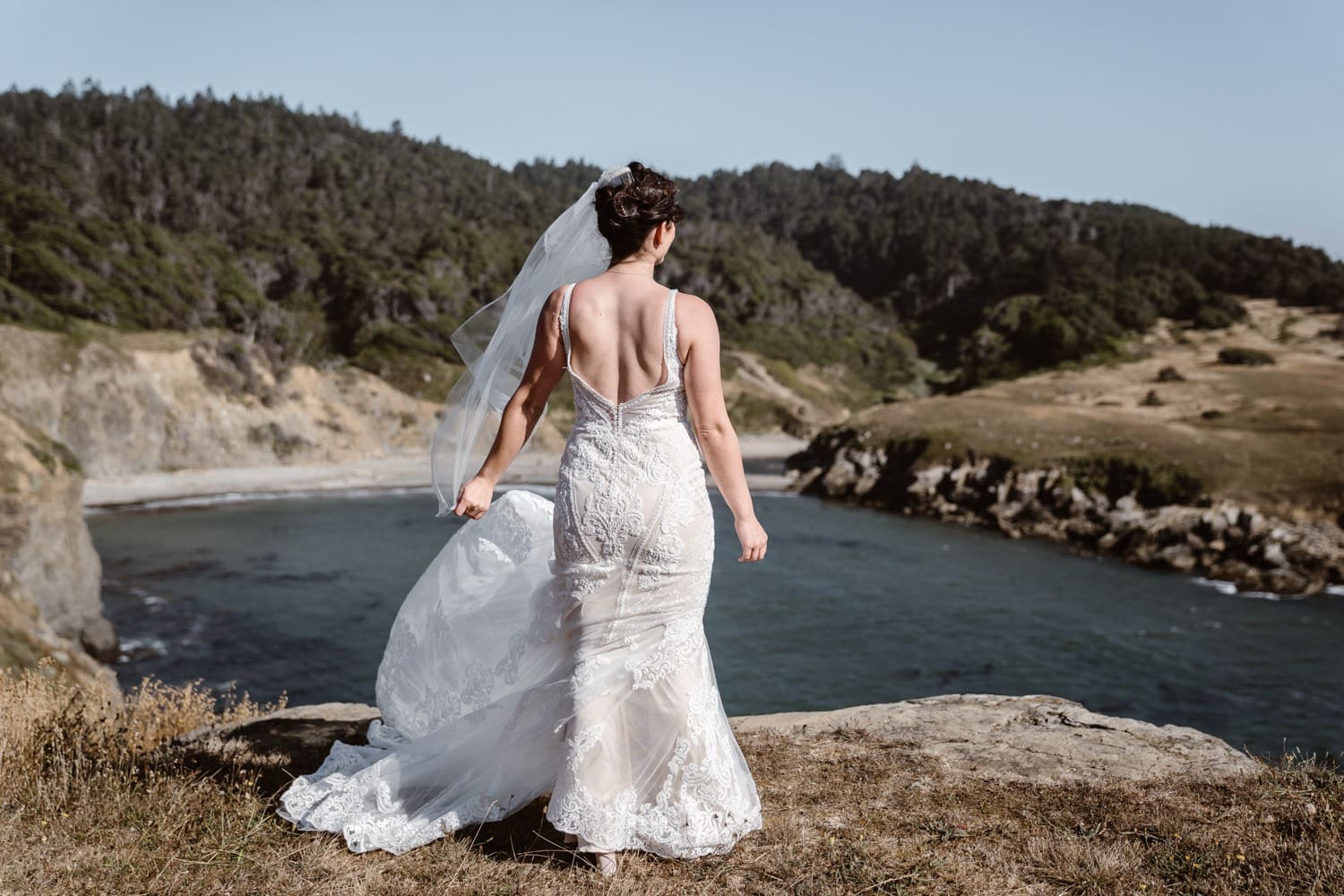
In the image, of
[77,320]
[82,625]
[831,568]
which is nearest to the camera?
[82,625]

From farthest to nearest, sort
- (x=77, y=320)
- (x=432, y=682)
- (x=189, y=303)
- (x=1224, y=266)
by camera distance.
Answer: (x=1224, y=266) → (x=189, y=303) → (x=77, y=320) → (x=432, y=682)

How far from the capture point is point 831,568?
109 feet

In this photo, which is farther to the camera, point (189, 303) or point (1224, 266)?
point (1224, 266)

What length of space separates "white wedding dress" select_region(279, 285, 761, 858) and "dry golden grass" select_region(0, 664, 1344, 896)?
156mm

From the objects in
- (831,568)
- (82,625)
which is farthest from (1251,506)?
(82,625)

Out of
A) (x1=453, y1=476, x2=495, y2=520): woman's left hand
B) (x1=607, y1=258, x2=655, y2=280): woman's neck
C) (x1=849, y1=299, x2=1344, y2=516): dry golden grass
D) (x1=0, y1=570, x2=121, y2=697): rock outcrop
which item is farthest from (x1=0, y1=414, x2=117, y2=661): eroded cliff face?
(x1=849, y1=299, x2=1344, y2=516): dry golden grass

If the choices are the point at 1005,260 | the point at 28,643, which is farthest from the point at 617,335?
the point at 1005,260

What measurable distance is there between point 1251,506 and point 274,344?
2186 inches

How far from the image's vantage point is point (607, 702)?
4.12m

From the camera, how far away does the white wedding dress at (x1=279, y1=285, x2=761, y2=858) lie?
404cm

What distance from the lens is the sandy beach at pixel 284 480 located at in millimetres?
45344

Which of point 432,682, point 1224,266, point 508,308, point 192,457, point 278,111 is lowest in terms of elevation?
point 192,457

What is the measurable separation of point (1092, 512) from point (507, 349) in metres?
38.1

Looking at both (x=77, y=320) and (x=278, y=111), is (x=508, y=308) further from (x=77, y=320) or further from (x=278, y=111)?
(x=278, y=111)
